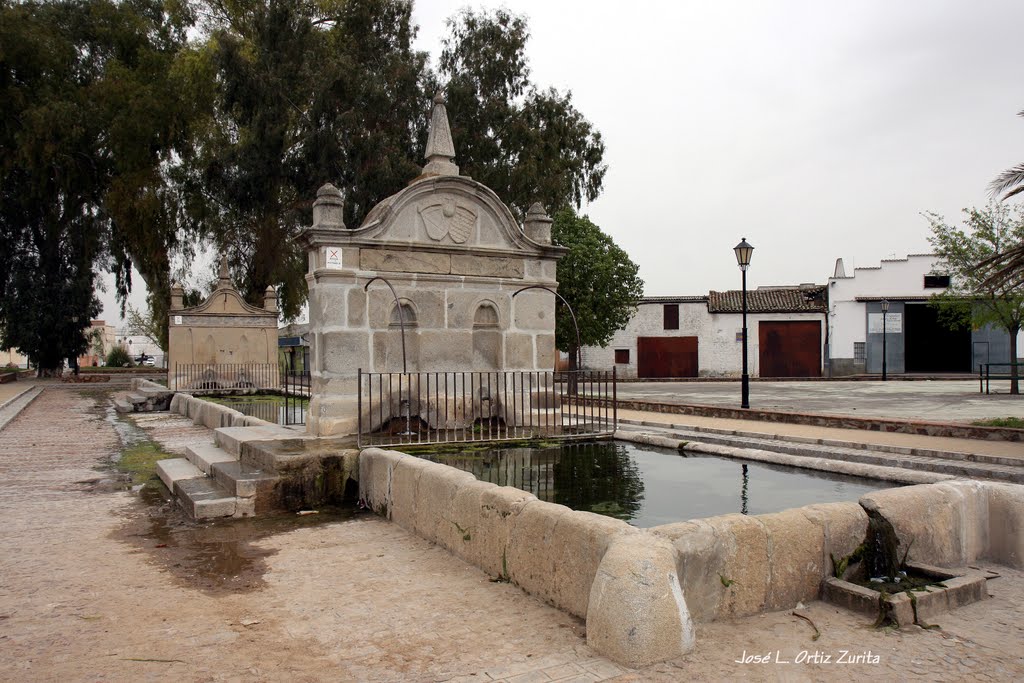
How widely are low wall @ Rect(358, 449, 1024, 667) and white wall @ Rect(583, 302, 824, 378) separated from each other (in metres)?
32.6

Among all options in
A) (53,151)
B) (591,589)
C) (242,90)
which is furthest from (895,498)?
(53,151)

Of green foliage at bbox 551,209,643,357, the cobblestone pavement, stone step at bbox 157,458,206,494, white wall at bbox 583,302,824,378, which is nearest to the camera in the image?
the cobblestone pavement

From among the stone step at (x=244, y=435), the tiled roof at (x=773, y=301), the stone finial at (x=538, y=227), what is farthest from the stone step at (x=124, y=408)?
the tiled roof at (x=773, y=301)

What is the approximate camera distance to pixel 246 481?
625 cm

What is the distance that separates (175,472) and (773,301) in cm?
3458

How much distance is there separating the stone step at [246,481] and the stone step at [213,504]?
6 cm

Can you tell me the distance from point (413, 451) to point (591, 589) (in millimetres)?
3868

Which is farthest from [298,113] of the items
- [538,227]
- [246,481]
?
[246,481]

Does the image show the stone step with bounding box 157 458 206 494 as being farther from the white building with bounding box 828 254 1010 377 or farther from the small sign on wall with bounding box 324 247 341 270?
the white building with bounding box 828 254 1010 377

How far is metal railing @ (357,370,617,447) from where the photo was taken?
26.0 ft

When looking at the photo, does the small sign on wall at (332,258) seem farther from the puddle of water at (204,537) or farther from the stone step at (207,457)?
the puddle of water at (204,537)

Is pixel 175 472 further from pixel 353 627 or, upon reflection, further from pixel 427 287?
pixel 353 627

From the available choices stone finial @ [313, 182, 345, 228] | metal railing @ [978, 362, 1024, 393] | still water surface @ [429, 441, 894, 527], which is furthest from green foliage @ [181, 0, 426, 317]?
still water surface @ [429, 441, 894, 527]

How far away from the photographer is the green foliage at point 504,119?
27.3 meters
